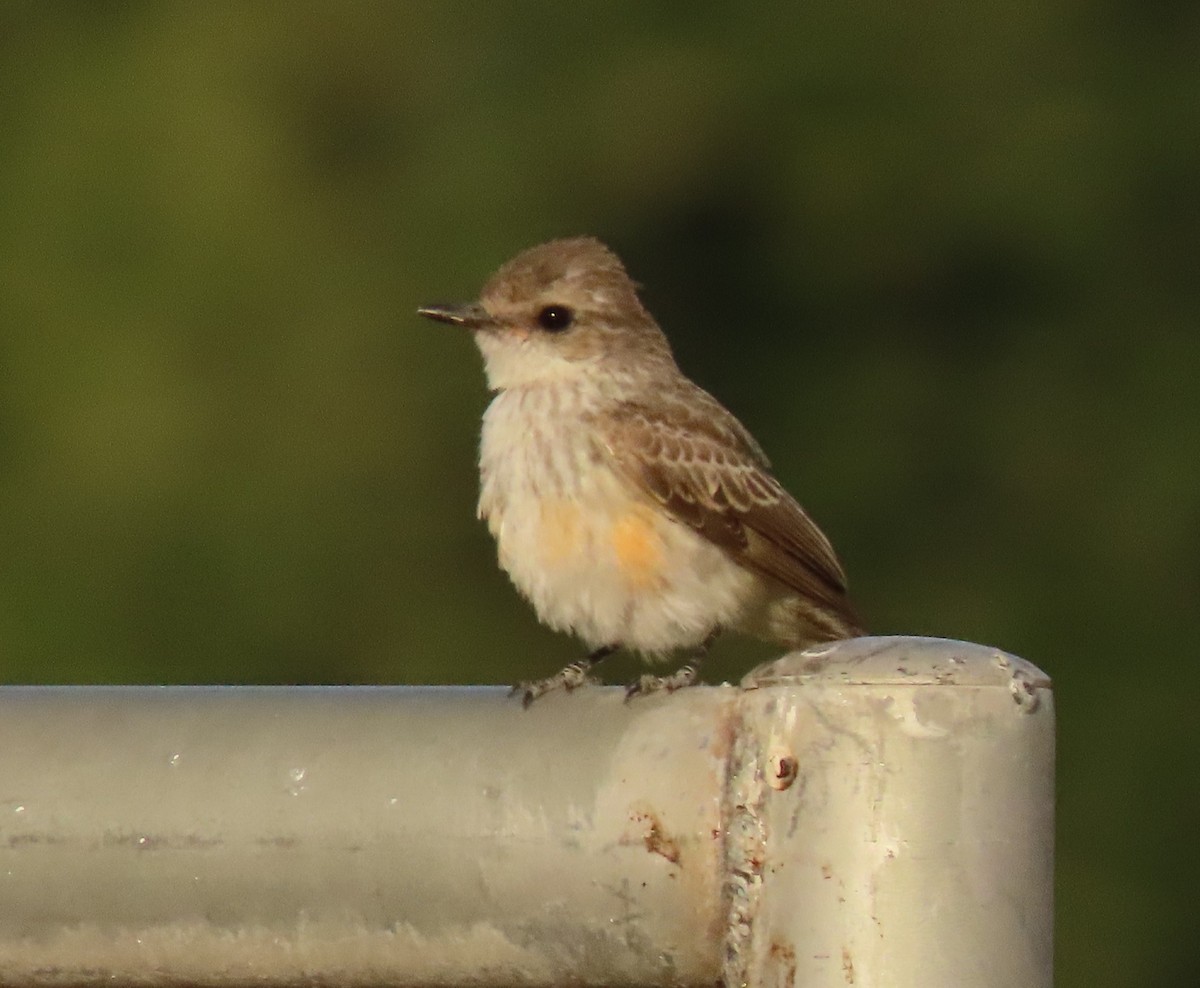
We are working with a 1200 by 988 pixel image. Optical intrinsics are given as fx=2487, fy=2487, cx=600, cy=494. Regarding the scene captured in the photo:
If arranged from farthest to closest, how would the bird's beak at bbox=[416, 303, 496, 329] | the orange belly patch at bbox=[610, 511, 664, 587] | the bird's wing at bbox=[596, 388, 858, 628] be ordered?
1. the bird's beak at bbox=[416, 303, 496, 329]
2. the bird's wing at bbox=[596, 388, 858, 628]
3. the orange belly patch at bbox=[610, 511, 664, 587]

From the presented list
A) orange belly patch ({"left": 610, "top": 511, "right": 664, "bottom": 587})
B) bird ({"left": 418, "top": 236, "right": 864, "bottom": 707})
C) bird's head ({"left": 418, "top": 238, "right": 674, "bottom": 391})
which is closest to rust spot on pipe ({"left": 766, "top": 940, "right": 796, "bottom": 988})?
bird ({"left": 418, "top": 236, "right": 864, "bottom": 707})

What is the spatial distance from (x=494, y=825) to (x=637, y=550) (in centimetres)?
261

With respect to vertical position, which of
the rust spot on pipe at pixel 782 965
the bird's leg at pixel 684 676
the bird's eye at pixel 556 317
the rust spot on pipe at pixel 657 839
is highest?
the bird's eye at pixel 556 317

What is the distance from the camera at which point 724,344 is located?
11.6 m

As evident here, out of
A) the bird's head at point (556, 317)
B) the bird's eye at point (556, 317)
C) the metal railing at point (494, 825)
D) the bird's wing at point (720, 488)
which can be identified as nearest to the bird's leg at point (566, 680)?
the metal railing at point (494, 825)

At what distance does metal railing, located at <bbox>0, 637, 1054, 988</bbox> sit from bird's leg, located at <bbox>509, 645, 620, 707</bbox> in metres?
0.17

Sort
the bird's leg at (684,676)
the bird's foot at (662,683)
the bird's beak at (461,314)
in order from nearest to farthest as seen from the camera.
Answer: the bird's foot at (662,683), the bird's leg at (684,676), the bird's beak at (461,314)

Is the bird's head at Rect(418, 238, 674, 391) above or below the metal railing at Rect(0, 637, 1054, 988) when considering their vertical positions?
above

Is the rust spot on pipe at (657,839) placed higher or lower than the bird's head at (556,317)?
lower

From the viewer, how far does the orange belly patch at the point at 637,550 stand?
508cm

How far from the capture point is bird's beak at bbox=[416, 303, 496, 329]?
5602 mm

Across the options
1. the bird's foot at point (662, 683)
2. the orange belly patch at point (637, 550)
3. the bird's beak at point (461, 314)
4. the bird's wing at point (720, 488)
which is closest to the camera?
the bird's foot at point (662, 683)

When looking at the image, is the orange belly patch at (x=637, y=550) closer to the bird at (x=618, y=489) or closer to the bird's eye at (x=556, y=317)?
the bird at (x=618, y=489)

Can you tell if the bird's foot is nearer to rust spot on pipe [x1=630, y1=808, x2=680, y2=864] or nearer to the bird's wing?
rust spot on pipe [x1=630, y1=808, x2=680, y2=864]
